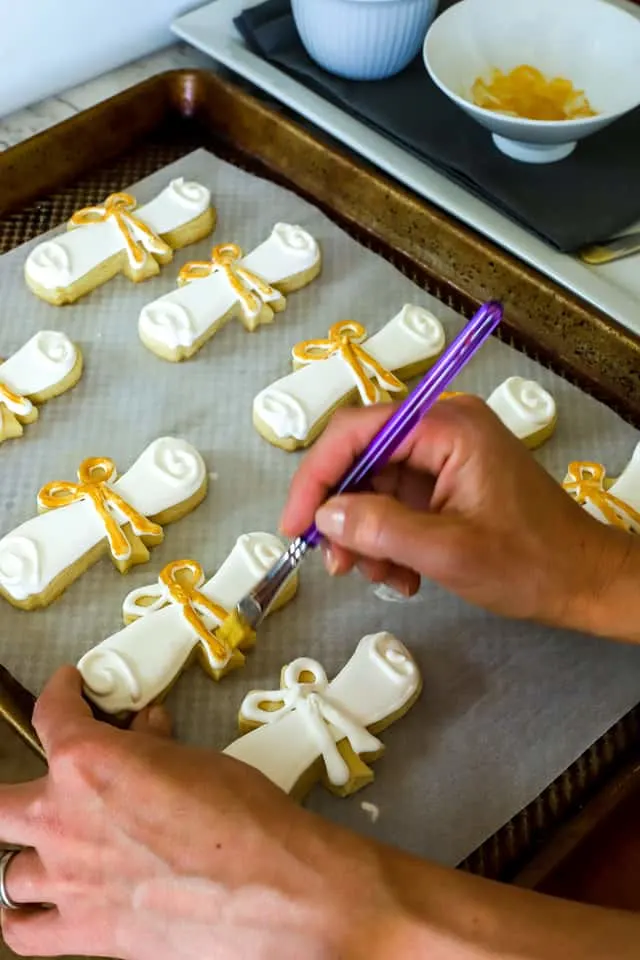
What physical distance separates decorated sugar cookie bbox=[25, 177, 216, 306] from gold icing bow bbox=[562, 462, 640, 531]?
0.49 m

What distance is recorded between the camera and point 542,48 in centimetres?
124

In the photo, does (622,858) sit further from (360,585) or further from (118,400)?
(118,400)

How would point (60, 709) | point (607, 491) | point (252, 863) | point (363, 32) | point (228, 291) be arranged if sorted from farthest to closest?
point (363, 32) → point (228, 291) → point (607, 491) → point (60, 709) → point (252, 863)

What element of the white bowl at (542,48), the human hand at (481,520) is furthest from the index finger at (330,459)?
the white bowl at (542,48)

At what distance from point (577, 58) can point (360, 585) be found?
2.40 feet

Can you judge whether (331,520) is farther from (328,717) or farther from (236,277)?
(236,277)

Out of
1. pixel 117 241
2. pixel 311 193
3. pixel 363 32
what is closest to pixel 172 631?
pixel 117 241

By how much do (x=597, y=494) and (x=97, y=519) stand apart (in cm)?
45

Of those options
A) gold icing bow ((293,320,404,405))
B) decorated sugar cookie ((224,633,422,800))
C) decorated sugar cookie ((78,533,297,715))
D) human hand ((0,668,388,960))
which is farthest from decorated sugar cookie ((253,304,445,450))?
human hand ((0,668,388,960))

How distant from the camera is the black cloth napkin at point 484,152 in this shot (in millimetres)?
1111

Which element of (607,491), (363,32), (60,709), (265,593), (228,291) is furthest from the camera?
(363,32)

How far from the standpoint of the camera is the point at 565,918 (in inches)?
24.7

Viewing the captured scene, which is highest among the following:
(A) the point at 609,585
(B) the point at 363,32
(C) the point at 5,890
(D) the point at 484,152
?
(B) the point at 363,32

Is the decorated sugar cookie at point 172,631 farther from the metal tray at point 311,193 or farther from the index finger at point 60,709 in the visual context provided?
the metal tray at point 311,193
